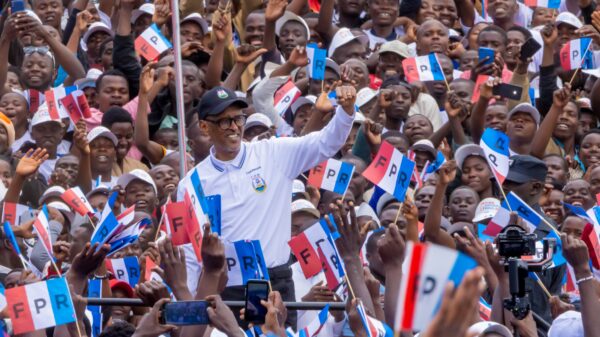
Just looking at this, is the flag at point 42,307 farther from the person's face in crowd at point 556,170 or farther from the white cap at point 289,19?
the white cap at point 289,19

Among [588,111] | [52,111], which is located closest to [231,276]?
[52,111]

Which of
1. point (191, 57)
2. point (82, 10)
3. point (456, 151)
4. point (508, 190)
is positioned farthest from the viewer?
point (82, 10)

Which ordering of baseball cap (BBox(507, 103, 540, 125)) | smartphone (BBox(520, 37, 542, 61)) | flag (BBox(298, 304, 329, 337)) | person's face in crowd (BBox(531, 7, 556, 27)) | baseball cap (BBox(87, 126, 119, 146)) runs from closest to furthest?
flag (BBox(298, 304, 329, 337)), baseball cap (BBox(87, 126, 119, 146)), baseball cap (BBox(507, 103, 540, 125)), smartphone (BBox(520, 37, 542, 61)), person's face in crowd (BBox(531, 7, 556, 27))

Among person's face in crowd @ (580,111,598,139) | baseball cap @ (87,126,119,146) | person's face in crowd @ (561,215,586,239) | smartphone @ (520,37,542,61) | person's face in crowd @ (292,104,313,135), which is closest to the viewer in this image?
person's face in crowd @ (561,215,586,239)

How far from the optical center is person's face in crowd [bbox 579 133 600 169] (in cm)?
1183

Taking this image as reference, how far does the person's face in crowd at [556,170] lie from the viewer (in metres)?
11.4

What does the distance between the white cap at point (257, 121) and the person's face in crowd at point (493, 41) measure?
242 cm

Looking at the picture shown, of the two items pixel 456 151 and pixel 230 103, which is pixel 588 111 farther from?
pixel 230 103

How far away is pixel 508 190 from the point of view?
1039 cm

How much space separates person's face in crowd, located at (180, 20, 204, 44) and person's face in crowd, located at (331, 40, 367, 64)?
116cm

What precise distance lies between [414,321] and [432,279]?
0.35 feet

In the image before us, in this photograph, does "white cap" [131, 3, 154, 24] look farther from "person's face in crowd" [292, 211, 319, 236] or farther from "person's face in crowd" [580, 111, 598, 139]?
"person's face in crowd" [292, 211, 319, 236]

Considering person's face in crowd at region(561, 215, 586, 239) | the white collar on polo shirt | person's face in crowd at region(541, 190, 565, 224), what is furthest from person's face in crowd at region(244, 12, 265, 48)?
the white collar on polo shirt

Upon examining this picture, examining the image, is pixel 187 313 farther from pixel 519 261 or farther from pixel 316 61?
pixel 316 61
